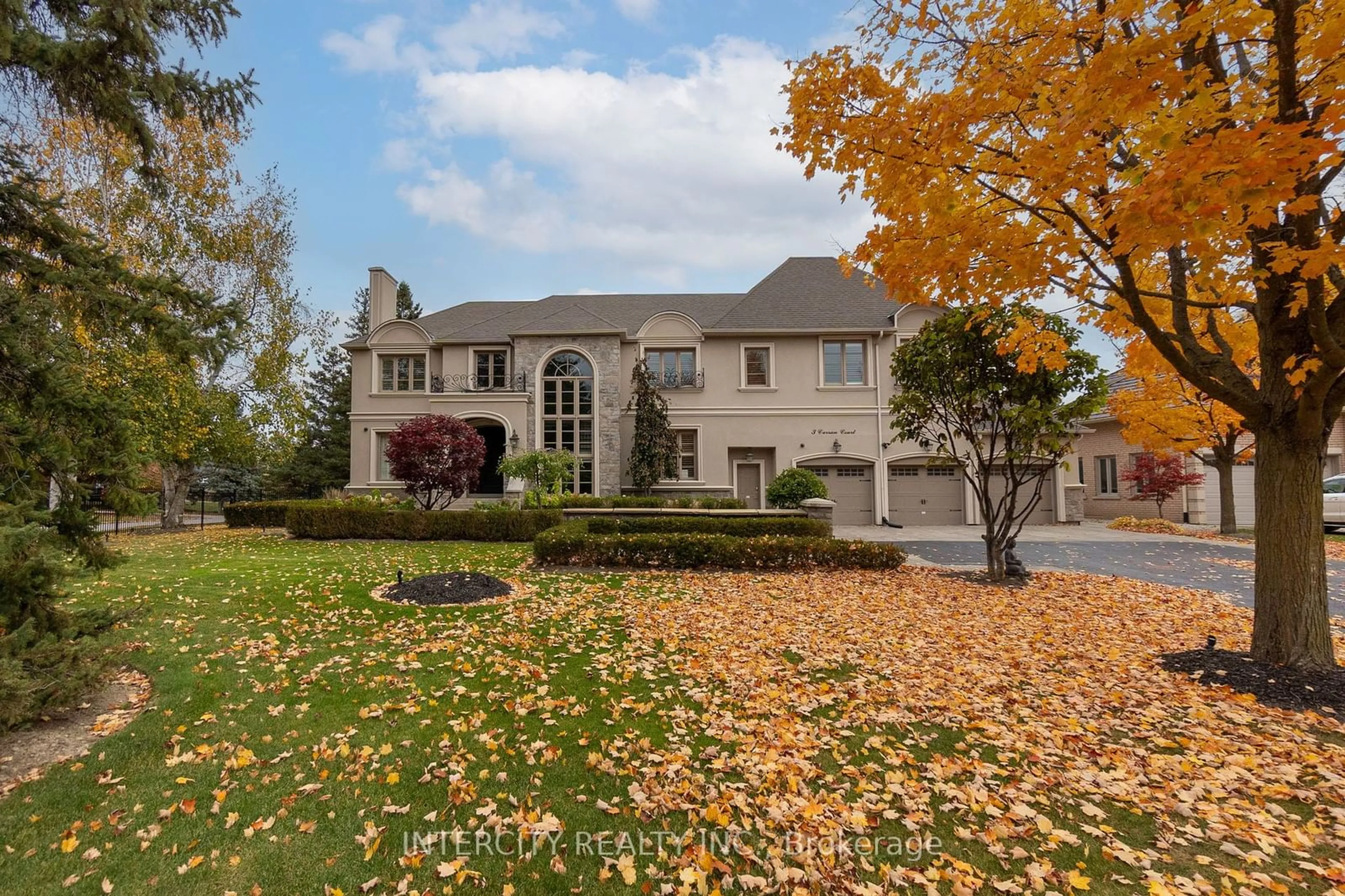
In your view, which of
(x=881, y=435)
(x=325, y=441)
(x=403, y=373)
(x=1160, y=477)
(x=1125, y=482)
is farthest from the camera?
(x=325, y=441)

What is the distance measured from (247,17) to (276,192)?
15993mm

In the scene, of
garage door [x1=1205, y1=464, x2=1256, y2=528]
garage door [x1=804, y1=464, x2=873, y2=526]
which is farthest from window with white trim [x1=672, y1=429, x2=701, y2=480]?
garage door [x1=1205, y1=464, x2=1256, y2=528]

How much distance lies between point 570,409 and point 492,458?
424 centimetres

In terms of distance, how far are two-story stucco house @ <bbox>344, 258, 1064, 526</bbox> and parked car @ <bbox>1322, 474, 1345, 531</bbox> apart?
20.5ft

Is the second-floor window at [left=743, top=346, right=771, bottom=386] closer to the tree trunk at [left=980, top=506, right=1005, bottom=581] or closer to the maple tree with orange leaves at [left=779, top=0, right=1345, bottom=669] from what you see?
the tree trunk at [left=980, top=506, right=1005, bottom=581]

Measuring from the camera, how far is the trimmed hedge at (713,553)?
388 inches

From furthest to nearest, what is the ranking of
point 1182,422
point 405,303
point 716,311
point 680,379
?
point 405,303 → point 716,311 → point 680,379 → point 1182,422

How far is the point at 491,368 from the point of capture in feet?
68.0

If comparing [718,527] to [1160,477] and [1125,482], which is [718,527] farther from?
[1125,482]

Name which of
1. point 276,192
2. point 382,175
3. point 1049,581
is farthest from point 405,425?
point 1049,581

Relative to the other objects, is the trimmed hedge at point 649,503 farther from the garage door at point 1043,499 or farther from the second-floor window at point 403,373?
the garage door at point 1043,499

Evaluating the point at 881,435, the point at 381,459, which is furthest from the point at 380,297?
the point at 881,435

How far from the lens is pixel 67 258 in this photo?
422 cm

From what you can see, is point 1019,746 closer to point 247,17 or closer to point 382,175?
point 247,17
